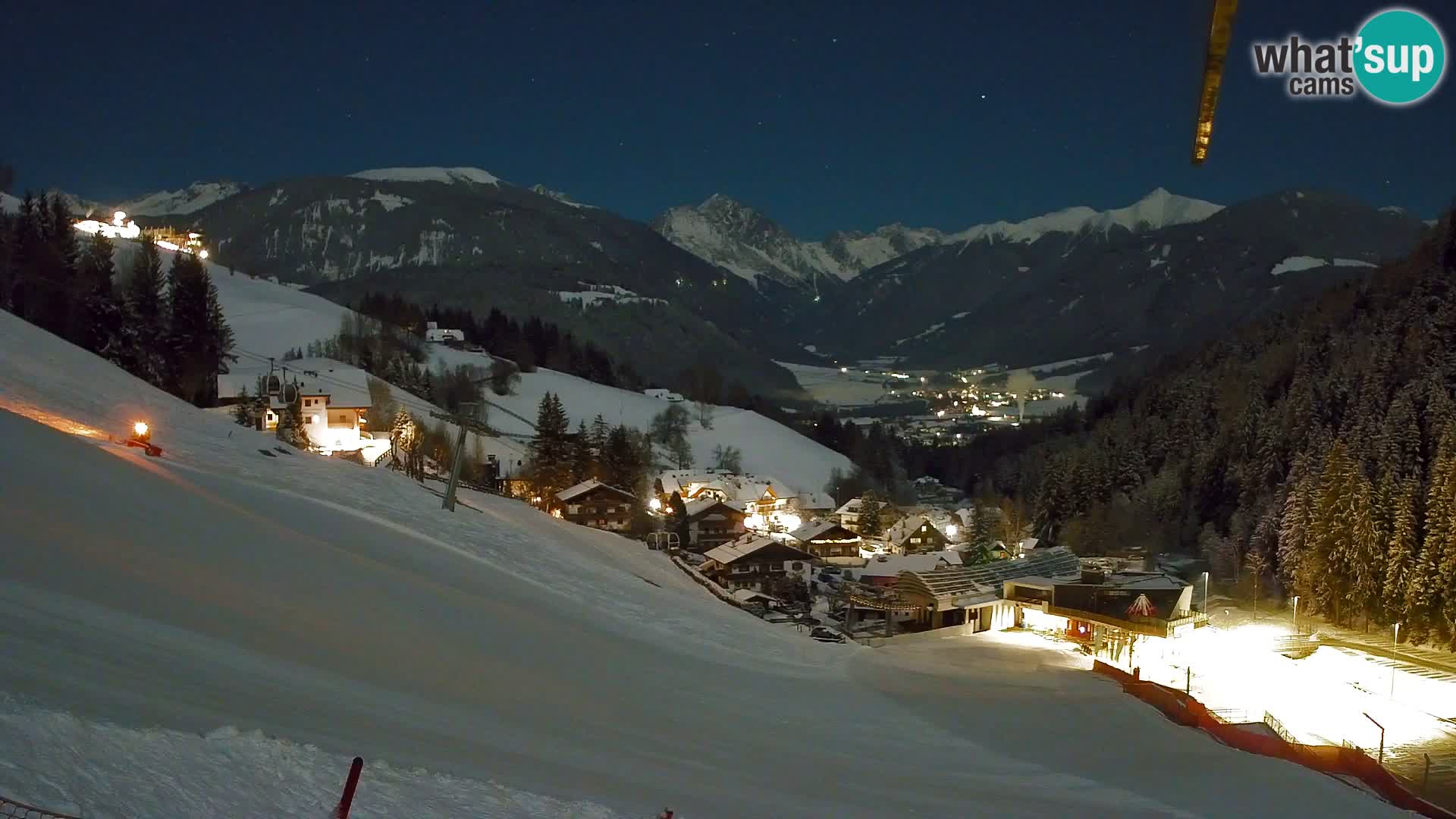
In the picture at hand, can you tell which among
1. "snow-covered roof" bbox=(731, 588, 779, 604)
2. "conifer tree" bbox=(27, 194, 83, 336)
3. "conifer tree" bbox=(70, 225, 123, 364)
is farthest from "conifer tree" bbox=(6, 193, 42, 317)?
"snow-covered roof" bbox=(731, 588, 779, 604)

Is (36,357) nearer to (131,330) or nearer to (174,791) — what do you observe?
(131,330)

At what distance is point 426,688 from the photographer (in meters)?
10.1

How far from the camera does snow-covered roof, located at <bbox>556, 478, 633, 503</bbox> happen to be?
163ft

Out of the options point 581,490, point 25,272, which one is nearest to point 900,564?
point 581,490

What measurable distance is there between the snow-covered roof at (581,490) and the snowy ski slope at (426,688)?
27.2m

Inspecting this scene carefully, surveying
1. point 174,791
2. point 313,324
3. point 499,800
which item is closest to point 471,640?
point 499,800

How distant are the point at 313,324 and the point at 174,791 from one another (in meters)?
89.3

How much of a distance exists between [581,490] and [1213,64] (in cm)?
3973

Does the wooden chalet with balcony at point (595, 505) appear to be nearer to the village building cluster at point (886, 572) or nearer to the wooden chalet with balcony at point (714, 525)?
the village building cluster at point (886, 572)

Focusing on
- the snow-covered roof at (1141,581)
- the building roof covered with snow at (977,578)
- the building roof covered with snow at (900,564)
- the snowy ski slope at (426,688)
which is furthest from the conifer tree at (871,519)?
the snowy ski slope at (426,688)

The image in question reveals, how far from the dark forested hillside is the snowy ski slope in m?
16.5

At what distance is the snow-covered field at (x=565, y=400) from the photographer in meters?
80.8

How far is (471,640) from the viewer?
12641 millimetres

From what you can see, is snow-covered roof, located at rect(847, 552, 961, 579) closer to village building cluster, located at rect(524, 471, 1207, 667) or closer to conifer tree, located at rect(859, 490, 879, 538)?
village building cluster, located at rect(524, 471, 1207, 667)
